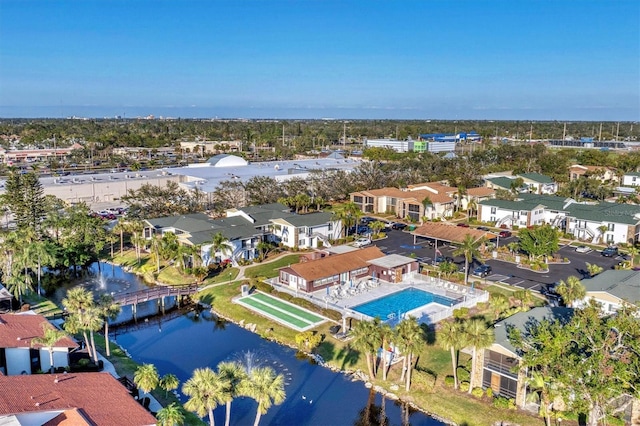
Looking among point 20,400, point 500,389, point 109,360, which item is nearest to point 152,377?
point 20,400

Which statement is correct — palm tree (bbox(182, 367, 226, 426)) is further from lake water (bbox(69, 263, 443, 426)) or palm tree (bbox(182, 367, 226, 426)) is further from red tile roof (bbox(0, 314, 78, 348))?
red tile roof (bbox(0, 314, 78, 348))

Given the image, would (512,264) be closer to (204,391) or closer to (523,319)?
(523,319)

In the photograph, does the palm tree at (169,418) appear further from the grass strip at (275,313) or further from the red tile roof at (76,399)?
the grass strip at (275,313)

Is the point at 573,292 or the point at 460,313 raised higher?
the point at 573,292

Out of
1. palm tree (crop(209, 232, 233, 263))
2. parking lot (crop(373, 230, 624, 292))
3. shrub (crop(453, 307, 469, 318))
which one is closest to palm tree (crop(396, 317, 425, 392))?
shrub (crop(453, 307, 469, 318))

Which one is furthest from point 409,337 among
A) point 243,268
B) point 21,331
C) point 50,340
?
point 243,268

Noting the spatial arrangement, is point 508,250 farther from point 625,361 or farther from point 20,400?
point 20,400
